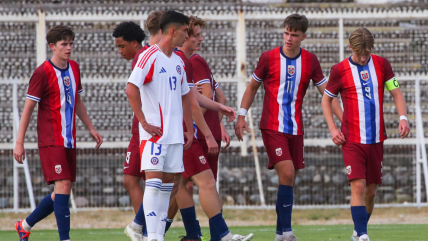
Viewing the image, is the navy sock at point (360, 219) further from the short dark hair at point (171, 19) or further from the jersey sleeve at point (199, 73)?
the short dark hair at point (171, 19)

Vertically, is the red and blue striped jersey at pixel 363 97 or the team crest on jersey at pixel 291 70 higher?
the team crest on jersey at pixel 291 70

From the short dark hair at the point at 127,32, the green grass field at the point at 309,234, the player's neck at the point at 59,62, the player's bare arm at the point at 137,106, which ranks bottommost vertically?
the green grass field at the point at 309,234

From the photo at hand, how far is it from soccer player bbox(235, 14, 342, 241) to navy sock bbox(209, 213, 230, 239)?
32.9 inches

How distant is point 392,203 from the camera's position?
1107cm

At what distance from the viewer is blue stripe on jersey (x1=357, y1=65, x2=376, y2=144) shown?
5.80 meters

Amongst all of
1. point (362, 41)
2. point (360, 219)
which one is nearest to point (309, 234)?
point (360, 219)

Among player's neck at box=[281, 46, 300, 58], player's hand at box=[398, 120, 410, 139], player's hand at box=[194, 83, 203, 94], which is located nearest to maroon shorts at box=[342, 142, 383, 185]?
player's hand at box=[398, 120, 410, 139]

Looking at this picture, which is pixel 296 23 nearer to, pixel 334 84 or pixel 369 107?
pixel 334 84

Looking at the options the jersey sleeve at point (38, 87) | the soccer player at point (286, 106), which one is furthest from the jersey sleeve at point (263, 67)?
the jersey sleeve at point (38, 87)

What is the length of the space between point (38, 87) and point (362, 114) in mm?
2887

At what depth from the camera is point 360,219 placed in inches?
220

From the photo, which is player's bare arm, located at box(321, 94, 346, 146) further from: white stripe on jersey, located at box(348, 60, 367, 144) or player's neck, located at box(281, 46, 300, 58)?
player's neck, located at box(281, 46, 300, 58)

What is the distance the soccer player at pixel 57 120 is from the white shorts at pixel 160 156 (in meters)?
1.17

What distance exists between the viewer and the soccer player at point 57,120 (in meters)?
5.51
